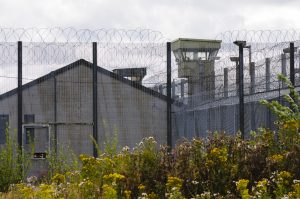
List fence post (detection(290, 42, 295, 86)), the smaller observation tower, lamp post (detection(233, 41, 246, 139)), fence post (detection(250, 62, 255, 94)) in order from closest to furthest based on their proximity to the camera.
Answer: lamp post (detection(233, 41, 246, 139)) → fence post (detection(290, 42, 295, 86)) → fence post (detection(250, 62, 255, 94)) → the smaller observation tower

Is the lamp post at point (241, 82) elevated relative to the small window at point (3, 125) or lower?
elevated

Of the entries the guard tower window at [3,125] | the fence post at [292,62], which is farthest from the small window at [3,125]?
the fence post at [292,62]

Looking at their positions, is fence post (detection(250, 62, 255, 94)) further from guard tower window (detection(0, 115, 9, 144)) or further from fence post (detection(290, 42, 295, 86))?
guard tower window (detection(0, 115, 9, 144))

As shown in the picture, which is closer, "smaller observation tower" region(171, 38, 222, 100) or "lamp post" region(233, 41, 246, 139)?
"lamp post" region(233, 41, 246, 139)

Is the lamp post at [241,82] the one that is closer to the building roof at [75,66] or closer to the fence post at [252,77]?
the fence post at [252,77]

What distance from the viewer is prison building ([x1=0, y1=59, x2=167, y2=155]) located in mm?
12594

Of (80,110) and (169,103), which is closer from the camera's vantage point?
(169,103)

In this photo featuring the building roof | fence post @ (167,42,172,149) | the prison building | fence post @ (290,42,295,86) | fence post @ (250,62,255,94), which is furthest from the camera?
fence post @ (250,62,255,94)

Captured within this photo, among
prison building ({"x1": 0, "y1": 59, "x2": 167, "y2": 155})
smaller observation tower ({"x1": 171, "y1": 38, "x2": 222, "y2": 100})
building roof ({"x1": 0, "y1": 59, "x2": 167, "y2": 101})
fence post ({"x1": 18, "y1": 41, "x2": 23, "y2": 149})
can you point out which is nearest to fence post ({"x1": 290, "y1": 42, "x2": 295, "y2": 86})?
smaller observation tower ({"x1": 171, "y1": 38, "x2": 222, "y2": 100})

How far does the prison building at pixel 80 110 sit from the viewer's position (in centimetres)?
1259

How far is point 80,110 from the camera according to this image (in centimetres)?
1288

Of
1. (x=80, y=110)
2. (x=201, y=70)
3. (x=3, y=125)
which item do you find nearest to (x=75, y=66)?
(x=80, y=110)

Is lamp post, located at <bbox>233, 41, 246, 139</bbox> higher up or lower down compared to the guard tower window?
higher up

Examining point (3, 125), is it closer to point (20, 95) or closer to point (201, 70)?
point (20, 95)
